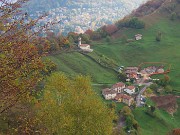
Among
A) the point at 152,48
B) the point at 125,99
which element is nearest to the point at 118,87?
the point at 125,99

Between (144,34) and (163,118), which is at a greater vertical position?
(144,34)

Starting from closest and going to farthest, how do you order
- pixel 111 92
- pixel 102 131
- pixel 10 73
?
1. pixel 10 73
2. pixel 102 131
3. pixel 111 92

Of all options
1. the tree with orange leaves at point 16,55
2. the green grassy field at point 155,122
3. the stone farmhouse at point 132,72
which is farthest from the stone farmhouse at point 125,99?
the tree with orange leaves at point 16,55

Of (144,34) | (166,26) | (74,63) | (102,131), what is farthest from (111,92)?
(166,26)

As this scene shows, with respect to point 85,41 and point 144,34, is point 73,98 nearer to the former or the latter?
point 85,41

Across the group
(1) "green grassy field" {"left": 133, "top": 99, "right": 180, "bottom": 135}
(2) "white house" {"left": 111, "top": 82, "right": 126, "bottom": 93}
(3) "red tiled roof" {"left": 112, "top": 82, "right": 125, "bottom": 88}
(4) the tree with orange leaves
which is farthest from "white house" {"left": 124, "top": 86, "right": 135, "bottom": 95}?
(4) the tree with orange leaves

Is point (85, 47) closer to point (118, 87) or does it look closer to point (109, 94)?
point (118, 87)

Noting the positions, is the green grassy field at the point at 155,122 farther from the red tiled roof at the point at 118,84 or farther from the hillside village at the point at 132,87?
the red tiled roof at the point at 118,84

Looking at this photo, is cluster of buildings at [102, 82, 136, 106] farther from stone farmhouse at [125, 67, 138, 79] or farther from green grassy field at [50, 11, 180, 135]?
stone farmhouse at [125, 67, 138, 79]
